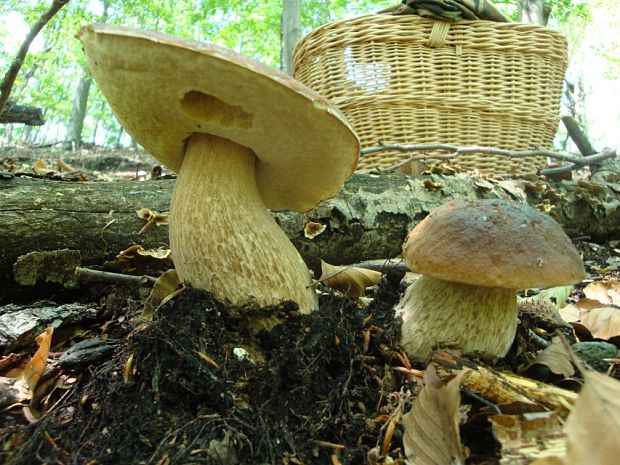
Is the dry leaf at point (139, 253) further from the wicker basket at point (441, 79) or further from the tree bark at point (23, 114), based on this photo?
the tree bark at point (23, 114)

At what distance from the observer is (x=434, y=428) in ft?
3.13

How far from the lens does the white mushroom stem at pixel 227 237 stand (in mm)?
1305

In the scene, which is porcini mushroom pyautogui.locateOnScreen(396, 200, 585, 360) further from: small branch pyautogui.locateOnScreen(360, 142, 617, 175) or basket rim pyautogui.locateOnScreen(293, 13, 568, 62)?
basket rim pyautogui.locateOnScreen(293, 13, 568, 62)

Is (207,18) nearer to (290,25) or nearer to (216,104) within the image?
(290,25)

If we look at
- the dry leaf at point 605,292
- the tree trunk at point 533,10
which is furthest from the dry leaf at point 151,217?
the tree trunk at point 533,10

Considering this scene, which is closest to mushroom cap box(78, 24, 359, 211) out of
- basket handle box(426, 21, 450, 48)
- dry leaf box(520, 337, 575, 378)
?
dry leaf box(520, 337, 575, 378)

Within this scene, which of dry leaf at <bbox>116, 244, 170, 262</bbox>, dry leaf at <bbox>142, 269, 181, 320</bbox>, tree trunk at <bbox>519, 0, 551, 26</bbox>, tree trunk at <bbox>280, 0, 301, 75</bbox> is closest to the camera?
dry leaf at <bbox>142, 269, 181, 320</bbox>

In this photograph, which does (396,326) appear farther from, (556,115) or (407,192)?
(556,115)

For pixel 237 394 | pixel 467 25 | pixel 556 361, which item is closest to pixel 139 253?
pixel 237 394

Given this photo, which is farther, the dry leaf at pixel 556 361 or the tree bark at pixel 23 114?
the tree bark at pixel 23 114

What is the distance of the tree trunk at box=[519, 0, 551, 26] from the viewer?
4.98m

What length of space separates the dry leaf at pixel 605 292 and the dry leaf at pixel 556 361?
777 mm

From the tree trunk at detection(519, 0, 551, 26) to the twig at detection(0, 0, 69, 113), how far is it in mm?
4923

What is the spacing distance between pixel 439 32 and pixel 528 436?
2848mm
